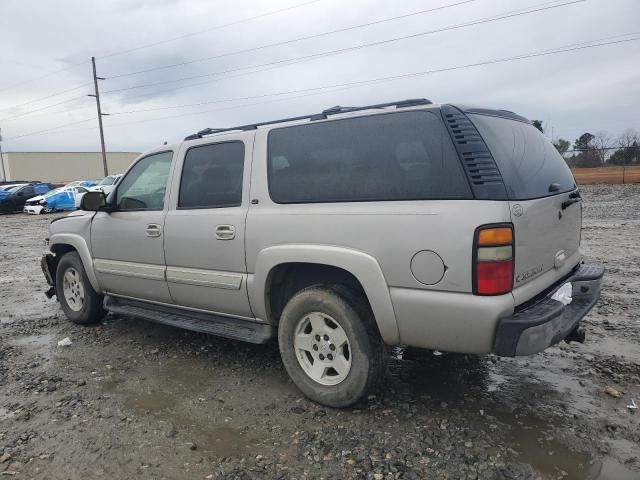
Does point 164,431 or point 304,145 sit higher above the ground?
point 304,145

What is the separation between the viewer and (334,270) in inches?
134

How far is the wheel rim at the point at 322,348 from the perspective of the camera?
10.9ft

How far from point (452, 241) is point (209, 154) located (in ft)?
7.55

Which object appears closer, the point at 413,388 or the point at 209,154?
the point at 413,388

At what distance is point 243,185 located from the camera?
378 centimetres

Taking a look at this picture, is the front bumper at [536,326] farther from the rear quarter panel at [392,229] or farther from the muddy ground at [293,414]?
the muddy ground at [293,414]

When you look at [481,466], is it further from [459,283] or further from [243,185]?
[243,185]

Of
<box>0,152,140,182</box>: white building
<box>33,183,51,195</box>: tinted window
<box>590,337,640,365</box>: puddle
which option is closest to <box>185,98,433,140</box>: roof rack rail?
<box>590,337,640,365</box>: puddle

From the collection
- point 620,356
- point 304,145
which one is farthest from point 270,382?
point 620,356

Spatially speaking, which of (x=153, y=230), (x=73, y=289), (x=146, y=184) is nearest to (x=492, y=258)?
(x=153, y=230)

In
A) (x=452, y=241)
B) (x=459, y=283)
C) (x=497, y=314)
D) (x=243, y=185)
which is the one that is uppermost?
(x=243, y=185)

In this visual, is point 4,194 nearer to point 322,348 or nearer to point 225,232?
point 225,232

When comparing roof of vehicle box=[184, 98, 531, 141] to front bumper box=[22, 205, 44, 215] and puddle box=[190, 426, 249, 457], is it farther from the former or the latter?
front bumper box=[22, 205, 44, 215]

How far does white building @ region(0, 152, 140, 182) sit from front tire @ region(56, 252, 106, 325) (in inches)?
2461
